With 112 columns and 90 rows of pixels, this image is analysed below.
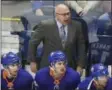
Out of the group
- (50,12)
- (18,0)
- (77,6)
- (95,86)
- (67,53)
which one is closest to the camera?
(95,86)

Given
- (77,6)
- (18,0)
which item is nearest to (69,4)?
(77,6)

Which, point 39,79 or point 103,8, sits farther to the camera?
point 103,8

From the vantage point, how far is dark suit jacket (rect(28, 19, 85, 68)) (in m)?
5.51

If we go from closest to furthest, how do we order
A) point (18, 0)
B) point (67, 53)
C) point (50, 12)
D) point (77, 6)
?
point (67, 53) → point (77, 6) → point (50, 12) → point (18, 0)

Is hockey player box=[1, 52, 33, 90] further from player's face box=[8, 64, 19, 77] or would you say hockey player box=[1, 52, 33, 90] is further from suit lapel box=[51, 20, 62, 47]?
suit lapel box=[51, 20, 62, 47]

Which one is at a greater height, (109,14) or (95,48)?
(109,14)

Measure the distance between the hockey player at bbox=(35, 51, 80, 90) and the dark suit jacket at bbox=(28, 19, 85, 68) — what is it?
53 cm

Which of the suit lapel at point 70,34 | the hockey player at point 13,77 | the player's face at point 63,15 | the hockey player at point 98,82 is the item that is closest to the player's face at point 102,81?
the hockey player at point 98,82

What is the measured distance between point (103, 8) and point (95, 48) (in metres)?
0.54

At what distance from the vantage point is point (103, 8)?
6.32 metres

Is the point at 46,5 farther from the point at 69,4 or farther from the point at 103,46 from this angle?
the point at 103,46

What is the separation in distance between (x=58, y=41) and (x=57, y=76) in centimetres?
73

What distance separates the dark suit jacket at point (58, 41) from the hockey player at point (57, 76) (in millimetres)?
532

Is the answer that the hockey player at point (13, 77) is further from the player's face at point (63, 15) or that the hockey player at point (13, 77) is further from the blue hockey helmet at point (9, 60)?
the player's face at point (63, 15)
